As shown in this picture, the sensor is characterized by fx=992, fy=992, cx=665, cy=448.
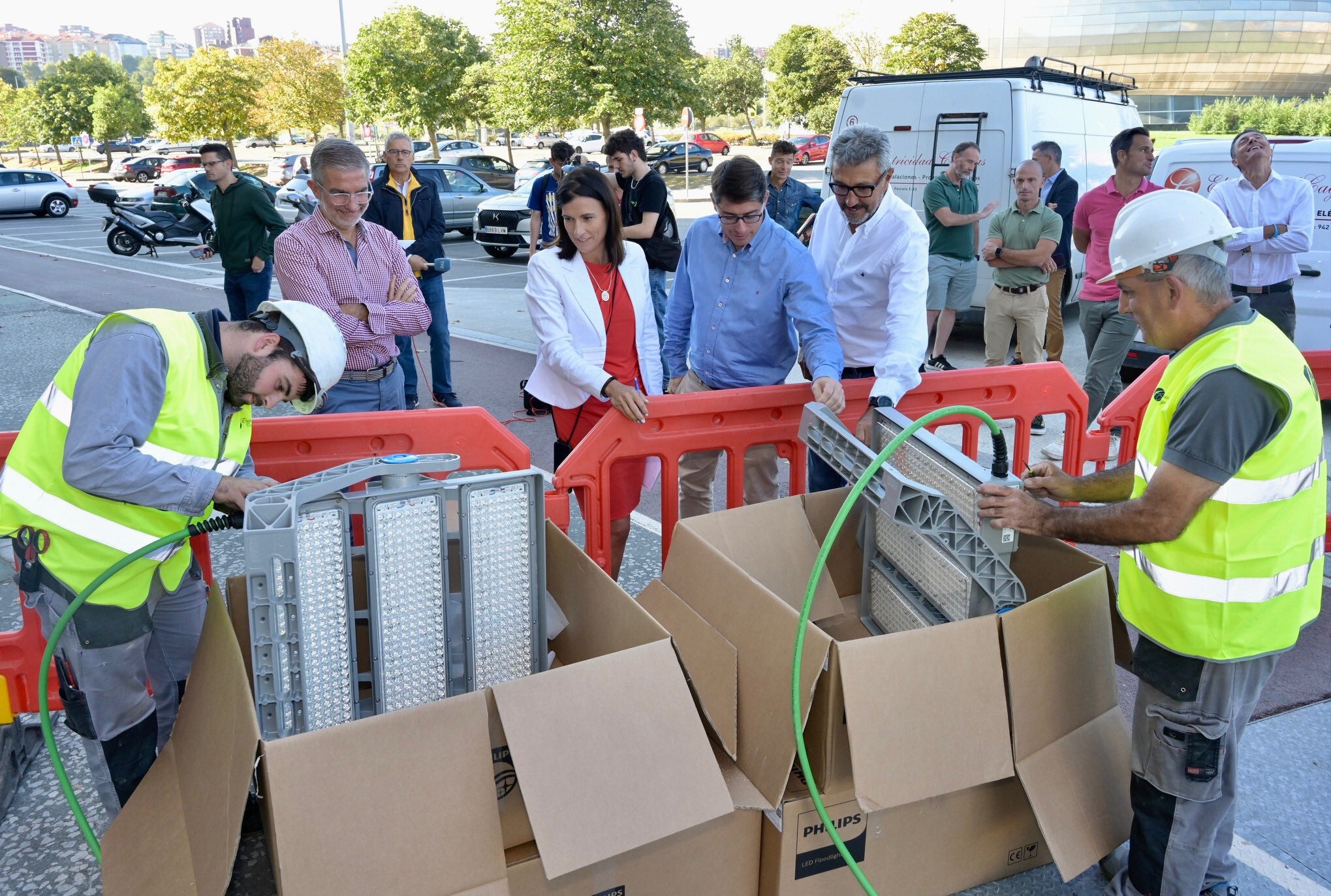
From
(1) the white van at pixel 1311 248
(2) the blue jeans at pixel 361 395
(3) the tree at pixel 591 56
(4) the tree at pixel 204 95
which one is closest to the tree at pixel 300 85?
(4) the tree at pixel 204 95

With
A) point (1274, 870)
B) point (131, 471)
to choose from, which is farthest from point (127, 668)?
point (1274, 870)

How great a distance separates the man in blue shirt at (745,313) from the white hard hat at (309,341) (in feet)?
5.13

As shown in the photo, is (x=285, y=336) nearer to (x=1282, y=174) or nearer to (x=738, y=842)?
(x=738, y=842)

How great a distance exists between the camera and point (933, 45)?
3909 cm

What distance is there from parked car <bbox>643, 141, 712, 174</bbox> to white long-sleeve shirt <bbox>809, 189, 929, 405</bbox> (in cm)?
3496

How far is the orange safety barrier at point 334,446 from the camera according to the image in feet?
10.6

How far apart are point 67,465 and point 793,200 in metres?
8.56

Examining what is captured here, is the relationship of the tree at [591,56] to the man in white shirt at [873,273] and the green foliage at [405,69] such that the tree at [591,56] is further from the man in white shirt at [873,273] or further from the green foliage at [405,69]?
the man in white shirt at [873,273]

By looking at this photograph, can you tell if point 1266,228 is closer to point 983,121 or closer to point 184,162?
point 983,121

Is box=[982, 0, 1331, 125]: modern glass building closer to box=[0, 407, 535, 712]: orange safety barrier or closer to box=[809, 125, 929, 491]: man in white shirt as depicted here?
box=[809, 125, 929, 491]: man in white shirt

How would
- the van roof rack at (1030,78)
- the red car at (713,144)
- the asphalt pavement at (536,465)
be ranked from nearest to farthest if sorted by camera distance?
the asphalt pavement at (536,465), the van roof rack at (1030,78), the red car at (713,144)

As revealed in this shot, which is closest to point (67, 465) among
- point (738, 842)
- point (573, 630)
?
point (573, 630)

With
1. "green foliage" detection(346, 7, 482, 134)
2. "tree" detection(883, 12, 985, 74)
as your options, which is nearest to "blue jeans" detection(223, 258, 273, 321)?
"green foliage" detection(346, 7, 482, 134)

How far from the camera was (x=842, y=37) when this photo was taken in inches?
1826
